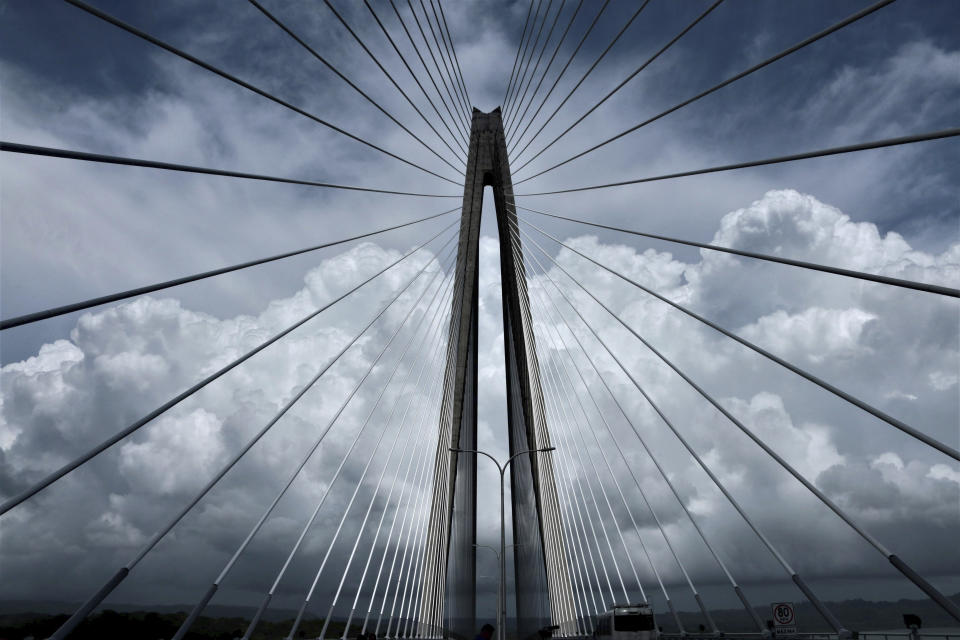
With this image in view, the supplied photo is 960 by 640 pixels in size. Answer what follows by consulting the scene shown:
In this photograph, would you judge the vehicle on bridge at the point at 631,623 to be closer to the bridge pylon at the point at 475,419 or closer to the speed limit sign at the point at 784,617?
the bridge pylon at the point at 475,419

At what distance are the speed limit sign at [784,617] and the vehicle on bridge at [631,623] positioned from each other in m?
7.76

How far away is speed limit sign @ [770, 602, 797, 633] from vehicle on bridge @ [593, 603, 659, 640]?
25.5 feet

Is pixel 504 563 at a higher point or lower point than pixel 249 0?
higher

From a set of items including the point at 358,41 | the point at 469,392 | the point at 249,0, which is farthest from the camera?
the point at 469,392

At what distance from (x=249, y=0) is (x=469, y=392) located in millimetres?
22658

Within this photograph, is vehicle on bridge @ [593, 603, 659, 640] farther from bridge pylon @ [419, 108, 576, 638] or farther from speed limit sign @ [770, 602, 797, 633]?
speed limit sign @ [770, 602, 797, 633]

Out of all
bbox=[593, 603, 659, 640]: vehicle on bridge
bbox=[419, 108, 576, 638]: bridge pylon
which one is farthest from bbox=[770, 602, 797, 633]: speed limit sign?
bbox=[419, 108, 576, 638]: bridge pylon

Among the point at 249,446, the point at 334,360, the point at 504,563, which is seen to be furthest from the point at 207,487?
the point at 504,563

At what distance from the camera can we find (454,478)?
86.5ft

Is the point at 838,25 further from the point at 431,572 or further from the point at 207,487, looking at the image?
the point at 431,572

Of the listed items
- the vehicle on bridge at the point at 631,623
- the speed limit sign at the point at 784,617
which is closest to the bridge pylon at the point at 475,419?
the vehicle on bridge at the point at 631,623

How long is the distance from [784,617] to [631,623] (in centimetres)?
828

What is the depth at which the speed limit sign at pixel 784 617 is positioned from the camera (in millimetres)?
16578

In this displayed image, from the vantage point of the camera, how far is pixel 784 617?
1681 centimetres
